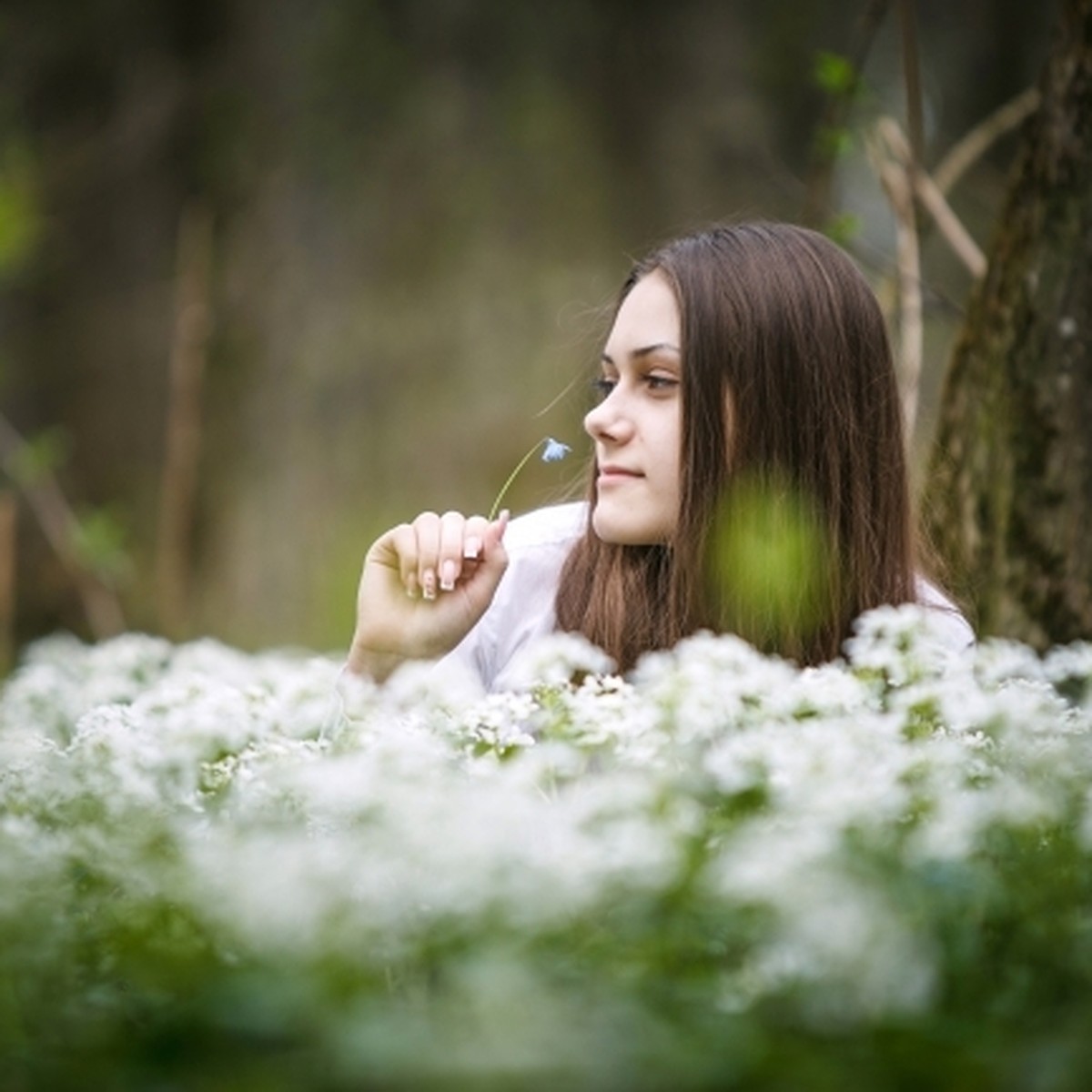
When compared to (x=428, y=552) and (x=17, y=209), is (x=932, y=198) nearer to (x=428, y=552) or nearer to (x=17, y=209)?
(x=428, y=552)

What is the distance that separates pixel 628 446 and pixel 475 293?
626 centimetres

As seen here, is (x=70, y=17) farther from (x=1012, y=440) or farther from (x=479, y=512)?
(x=1012, y=440)

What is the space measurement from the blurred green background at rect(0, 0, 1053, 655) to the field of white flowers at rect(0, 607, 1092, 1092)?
6525 mm

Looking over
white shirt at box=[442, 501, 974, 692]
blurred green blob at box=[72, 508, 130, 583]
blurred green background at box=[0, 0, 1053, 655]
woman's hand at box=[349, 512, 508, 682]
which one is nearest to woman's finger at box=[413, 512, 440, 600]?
woman's hand at box=[349, 512, 508, 682]

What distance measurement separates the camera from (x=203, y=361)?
8578 mm

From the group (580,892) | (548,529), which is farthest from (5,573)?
(580,892)

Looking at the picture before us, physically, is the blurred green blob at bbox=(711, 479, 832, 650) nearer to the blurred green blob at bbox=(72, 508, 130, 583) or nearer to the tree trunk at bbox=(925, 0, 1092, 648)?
the tree trunk at bbox=(925, 0, 1092, 648)

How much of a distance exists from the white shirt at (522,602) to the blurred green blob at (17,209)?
3.14m

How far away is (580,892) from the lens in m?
1.09

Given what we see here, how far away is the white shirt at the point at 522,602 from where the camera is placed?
267 centimetres

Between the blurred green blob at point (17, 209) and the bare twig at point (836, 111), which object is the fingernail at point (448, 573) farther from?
the blurred green blob at point (17, 209)

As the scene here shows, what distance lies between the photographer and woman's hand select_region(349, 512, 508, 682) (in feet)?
7.42

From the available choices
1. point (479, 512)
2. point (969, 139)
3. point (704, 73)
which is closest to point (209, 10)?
point (704, 73)

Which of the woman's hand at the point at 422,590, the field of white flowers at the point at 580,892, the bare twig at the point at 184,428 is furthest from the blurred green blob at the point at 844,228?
the bare twig at the point at 184,428
